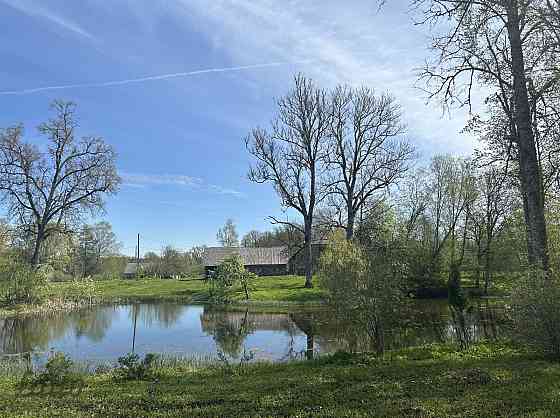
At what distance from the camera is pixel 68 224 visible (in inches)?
1260

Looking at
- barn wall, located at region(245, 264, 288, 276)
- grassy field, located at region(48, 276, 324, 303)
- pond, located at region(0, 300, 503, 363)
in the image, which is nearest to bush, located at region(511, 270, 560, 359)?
pond, located at region(0, 300, 503, 363)

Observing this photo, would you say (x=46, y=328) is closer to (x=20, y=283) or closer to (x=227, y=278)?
(x=20, y=283)

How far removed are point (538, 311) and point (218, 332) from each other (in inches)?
545

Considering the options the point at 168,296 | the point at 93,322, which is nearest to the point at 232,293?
the point at 168,296

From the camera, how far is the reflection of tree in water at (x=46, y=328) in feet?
54.1

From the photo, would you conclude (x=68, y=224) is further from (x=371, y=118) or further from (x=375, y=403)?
(x=375, y=403)

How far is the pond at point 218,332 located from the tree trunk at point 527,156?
15.7 feet

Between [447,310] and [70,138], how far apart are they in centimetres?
2812

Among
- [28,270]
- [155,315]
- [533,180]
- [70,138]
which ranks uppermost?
[70,138]

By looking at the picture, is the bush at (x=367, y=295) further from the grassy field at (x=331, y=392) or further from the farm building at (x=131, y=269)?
the farm building at (x=131, y=269)

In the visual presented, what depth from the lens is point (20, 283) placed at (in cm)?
2744

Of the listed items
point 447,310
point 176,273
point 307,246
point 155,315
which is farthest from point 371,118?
point 176,273

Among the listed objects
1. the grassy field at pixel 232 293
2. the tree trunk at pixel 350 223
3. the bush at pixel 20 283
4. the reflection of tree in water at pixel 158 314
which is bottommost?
the reflection of tree in water at pixel 158 314

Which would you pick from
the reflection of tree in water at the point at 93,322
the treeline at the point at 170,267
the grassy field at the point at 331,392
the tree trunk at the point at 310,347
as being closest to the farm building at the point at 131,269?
the treeline at the point at 170,267
